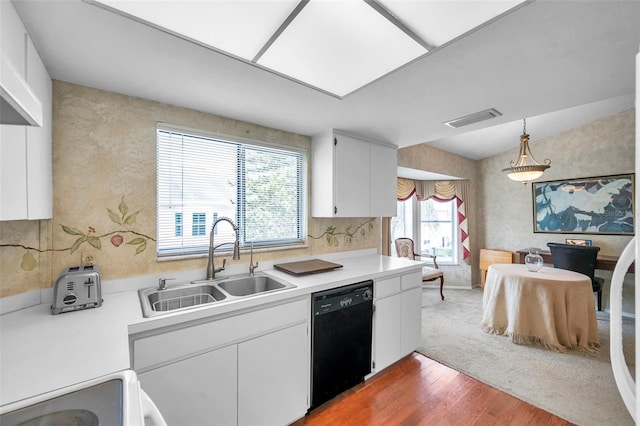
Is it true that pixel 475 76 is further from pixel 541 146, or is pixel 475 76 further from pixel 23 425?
pixel 541 146

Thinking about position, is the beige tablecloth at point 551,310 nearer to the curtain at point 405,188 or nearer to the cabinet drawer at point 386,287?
the cabinet drawer at point 386,287

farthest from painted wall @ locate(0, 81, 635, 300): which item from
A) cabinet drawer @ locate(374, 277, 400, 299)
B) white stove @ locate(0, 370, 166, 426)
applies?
white stove @ locate(0, 370, 166, 426)

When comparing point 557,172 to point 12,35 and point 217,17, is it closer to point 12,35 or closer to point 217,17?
point 217,17

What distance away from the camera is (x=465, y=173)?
16.0 ft

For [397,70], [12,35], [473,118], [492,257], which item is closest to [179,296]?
[12,35]

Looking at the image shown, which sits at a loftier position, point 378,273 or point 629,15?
point 629,15

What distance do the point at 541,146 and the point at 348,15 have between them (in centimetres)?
503

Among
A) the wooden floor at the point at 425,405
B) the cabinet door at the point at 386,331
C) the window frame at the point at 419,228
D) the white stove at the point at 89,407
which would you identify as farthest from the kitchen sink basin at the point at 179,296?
the window frame at the point at 419,228

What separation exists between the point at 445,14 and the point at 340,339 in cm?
195

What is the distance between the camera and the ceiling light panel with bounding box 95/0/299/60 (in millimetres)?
940

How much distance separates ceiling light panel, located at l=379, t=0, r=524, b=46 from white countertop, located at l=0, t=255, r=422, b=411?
1.50 meters

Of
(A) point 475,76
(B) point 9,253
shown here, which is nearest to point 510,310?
(A) point 475,76

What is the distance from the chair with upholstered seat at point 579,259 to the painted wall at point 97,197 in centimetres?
427

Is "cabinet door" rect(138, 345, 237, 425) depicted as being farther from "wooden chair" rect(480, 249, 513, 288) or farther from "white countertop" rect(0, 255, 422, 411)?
"wooden chair" rect(480, 249, 513, 288)
